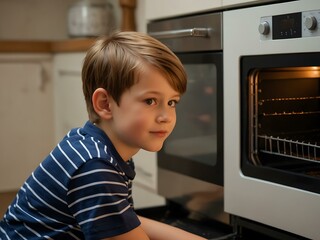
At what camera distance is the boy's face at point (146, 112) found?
883 millimetres

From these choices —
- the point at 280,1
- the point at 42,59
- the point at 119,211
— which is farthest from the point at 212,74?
the point at 42,59

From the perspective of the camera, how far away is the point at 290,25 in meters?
1.02

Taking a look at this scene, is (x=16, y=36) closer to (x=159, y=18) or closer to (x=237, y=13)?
(x=159, y=18)

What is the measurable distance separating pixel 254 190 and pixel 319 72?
32cm

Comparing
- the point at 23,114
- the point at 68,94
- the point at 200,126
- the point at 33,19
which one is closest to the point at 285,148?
the point at 200,126

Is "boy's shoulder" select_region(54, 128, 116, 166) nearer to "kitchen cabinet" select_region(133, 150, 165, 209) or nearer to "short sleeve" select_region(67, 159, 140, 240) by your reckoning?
"short sleeve" select_region(67, 159, 140, 240)

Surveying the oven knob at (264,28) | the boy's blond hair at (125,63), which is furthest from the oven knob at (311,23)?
the boy's blond hair at (125,63)

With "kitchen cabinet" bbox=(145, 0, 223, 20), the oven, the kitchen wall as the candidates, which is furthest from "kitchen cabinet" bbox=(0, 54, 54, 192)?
the oven

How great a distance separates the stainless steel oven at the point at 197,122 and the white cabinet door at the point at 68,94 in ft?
2.04

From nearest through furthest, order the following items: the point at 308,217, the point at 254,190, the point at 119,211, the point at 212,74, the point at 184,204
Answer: the point at 119,211 → the point at 308,217 → the point at 254,190 → the point at 212,74 → the point at 184,204

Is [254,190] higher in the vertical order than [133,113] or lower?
lower

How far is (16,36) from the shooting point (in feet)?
8.34

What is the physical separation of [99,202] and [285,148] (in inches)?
21.7

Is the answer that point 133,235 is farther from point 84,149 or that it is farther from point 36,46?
point 36,46
